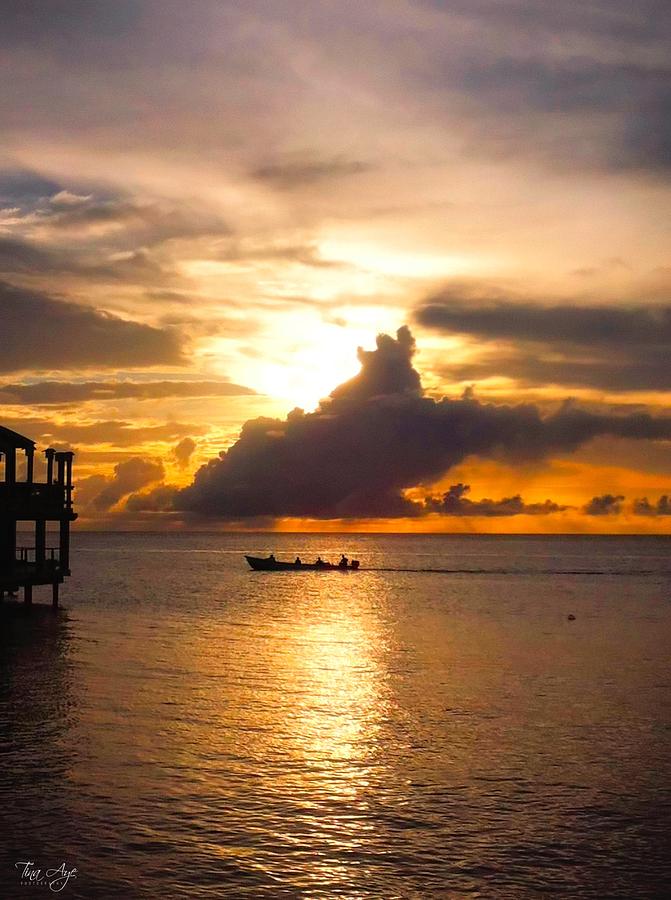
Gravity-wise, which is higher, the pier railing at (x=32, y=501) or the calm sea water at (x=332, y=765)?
the pier railing at (x=32, y=501)

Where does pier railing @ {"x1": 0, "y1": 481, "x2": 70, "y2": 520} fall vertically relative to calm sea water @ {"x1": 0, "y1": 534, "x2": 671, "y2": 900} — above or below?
above

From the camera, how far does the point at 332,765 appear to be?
72.1 ft

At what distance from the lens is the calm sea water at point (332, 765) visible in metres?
15.6

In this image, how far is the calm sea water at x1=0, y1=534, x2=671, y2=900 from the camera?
51.1ft

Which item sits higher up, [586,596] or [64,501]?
[64,501]

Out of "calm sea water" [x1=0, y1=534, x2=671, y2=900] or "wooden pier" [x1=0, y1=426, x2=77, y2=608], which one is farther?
"wooden pier" [x1=0, y1=426, x2=77, y2=608]

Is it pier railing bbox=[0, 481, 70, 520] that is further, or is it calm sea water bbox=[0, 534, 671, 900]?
pier railing bbox=[0, 481, 70, 520]

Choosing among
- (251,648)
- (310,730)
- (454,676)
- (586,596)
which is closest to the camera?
(310,730)

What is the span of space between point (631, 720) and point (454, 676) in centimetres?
929

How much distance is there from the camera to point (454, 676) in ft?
118

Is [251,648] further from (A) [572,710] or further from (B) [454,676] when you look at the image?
(A) [572,710]

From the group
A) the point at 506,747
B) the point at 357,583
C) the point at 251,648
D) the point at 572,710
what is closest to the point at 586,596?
the point at 357,583

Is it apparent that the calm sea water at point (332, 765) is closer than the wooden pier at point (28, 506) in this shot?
Yes

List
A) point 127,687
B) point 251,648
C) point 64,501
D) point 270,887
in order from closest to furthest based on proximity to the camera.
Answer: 1. point 270,887
2. point 127,687
3. point 251,648
4. point 64,501
